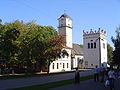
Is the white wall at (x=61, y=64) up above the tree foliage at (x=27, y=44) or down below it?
below

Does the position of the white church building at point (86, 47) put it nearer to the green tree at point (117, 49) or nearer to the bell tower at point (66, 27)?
the bell tower at point (66, 27)

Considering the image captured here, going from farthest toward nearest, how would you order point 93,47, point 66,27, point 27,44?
point 93,47, point 66,27, point 27,44

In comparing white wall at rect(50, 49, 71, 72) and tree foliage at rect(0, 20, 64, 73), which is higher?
tree foliage at rect(0, 20, 64, 73)

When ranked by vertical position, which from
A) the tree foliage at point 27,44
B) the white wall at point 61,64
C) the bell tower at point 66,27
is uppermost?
the bell tower at point 66,27

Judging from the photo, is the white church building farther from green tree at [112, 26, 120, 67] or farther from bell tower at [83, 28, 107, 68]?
green tree at [112, 26, 120, 67]

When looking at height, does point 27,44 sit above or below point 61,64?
above

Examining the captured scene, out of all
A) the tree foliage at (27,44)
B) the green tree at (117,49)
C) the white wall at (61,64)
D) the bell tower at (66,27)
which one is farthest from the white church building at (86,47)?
the green tree at (117,49)

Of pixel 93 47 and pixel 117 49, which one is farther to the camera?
pixel 93 47

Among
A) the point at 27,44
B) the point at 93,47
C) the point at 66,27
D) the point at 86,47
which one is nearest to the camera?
the point at 27,44

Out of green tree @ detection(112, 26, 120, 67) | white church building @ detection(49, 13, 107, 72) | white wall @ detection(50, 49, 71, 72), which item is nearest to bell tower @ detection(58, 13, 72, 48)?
white church building @ detection(49, 13, 107, 72)

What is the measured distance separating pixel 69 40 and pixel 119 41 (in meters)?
38.4

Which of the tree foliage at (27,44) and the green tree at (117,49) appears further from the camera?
the tree foliage at (27,44)

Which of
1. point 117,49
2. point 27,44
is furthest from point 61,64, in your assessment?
point 117,49

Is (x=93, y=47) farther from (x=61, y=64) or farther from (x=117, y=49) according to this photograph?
(x=117, y=49)
